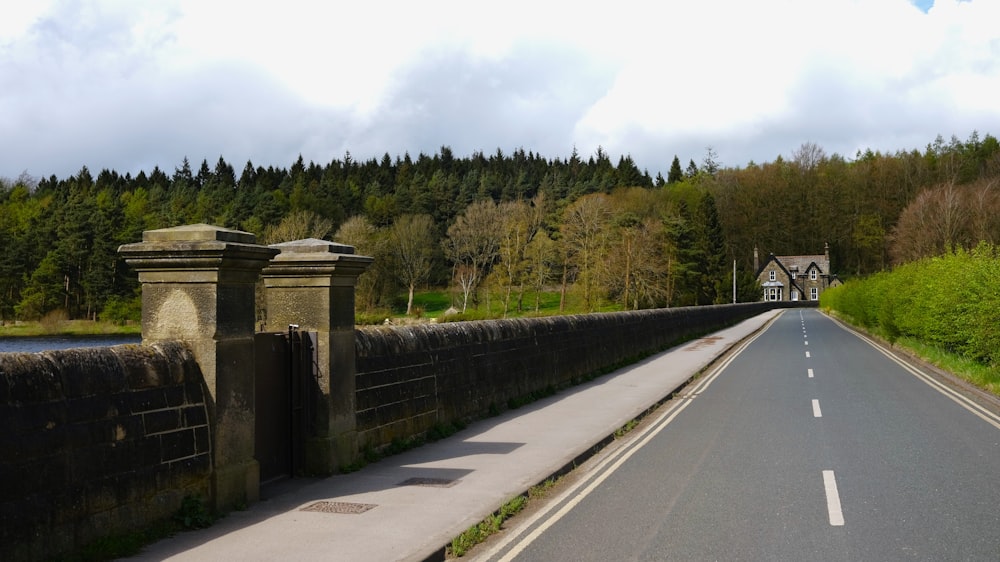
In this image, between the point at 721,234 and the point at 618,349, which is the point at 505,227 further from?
the point at 618,349

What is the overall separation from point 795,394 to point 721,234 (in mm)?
90739

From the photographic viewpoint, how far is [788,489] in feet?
26.7

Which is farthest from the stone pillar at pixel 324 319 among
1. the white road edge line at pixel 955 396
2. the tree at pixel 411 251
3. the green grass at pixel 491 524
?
the tree at pixel 411 251

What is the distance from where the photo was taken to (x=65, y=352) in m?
5.53

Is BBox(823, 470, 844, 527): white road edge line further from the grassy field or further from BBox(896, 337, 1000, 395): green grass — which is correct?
the grassy field

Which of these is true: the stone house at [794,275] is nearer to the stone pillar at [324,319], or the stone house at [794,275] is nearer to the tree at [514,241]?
the tree at [514,241]

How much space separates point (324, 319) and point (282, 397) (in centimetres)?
90

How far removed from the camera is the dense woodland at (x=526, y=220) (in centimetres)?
7212

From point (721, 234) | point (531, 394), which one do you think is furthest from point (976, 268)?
point (721, 234)

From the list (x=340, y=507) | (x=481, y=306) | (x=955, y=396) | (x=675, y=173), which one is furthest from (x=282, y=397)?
(x=675, y=173)

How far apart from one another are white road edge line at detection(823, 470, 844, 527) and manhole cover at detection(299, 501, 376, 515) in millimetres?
3970

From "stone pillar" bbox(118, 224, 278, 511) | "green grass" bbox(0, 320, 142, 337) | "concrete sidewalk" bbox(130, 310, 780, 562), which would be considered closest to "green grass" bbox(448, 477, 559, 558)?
"concrete sidewalk" bbox(130, 310, 780, 562)

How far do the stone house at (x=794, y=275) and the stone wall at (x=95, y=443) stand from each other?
119968mm

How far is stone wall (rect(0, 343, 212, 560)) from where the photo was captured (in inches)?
196
